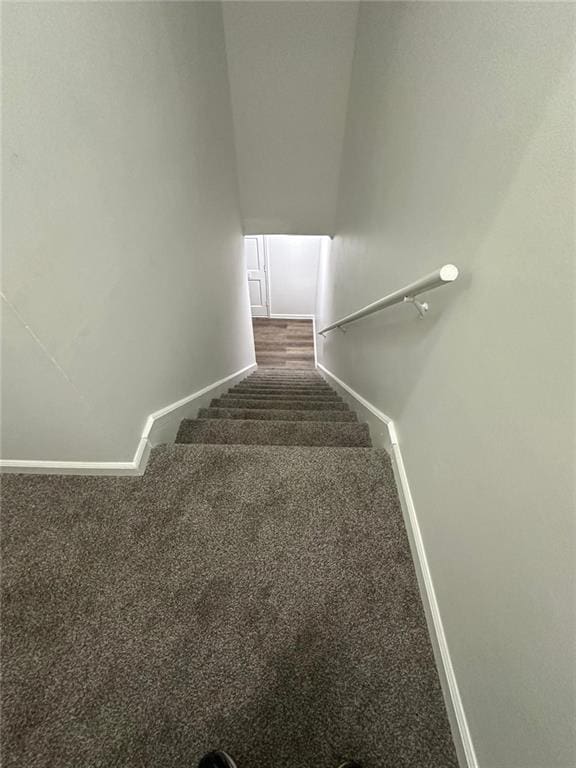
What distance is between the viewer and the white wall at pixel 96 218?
0.62 meters

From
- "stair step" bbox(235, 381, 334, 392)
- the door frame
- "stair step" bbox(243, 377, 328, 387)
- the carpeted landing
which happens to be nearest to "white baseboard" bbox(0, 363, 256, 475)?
the carpeted landing

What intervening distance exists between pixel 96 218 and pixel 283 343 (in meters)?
4.94

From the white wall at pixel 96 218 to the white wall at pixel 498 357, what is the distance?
0.93 m

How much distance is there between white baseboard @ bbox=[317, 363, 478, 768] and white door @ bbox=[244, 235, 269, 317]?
4555mm

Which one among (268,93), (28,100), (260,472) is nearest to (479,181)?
(28,100)

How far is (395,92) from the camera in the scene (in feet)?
4.21

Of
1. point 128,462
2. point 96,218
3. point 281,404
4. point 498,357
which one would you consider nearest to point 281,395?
point 281,404

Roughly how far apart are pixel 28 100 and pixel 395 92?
1.39 metres

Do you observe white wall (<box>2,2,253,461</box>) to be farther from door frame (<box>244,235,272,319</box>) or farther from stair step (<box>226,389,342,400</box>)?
door frame (<box>244,235,272,319</box>)

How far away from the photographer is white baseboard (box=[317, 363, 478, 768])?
72 centimetres

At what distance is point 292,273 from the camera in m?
5.59

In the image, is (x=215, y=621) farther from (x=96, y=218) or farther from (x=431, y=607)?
(x=96, y=218)

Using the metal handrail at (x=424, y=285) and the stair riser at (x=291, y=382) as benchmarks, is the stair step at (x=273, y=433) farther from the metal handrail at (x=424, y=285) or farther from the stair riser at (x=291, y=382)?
the stair riser at (x=291, y=382)

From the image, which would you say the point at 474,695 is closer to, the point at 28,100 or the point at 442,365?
the point at 442,365
